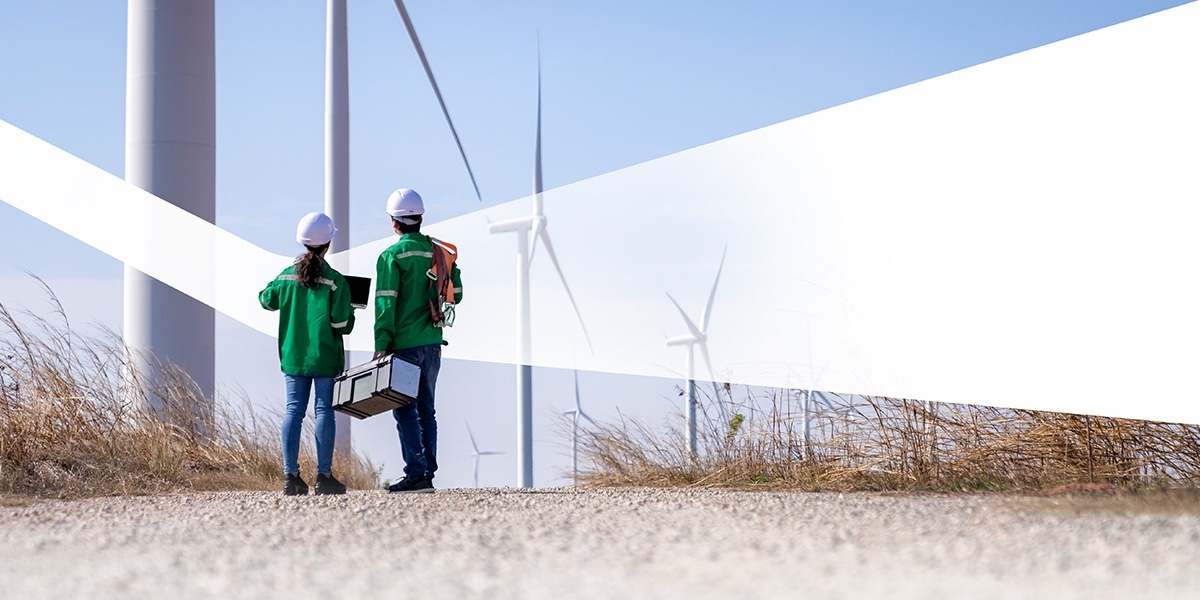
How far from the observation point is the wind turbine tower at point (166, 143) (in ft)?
32.1

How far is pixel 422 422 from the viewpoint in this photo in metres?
6.55

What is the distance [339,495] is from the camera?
19.5 ft

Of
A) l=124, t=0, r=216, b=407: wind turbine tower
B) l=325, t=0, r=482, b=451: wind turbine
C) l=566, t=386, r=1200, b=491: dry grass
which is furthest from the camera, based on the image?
l=325, t=0, r=482, b=451: wind turbine

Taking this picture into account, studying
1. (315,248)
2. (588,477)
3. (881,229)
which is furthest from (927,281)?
(315,248)

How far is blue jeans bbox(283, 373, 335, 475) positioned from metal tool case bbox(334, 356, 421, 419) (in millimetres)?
57

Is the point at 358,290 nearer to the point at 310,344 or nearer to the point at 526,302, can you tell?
the point at 310,344

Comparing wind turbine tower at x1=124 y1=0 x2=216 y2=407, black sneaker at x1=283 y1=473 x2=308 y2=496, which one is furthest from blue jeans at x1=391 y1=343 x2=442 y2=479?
wind turbine tower at x1=124 y1=0 x2=216 y2=407

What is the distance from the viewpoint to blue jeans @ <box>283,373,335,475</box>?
6223 millimetres

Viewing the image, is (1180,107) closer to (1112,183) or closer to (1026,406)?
(1112,183)

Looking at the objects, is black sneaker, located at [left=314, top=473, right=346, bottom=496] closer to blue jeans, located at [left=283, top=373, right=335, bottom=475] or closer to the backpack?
blue jeans, located at [left=283, top=373, right=335, bottom=475]

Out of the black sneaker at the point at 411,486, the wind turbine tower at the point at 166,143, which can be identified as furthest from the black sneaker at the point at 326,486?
the wind turbine tower at the point at 166,143

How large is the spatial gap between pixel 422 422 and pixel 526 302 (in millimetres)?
9600

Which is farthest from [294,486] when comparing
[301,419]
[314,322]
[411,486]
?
[314,322]

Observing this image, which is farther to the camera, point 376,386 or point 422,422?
point 422,422
